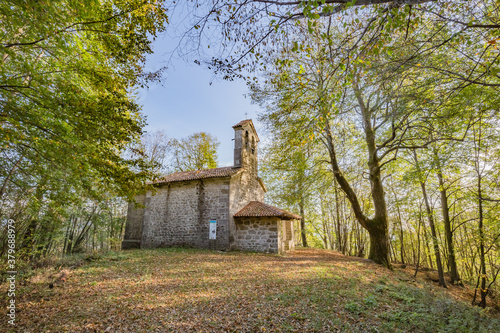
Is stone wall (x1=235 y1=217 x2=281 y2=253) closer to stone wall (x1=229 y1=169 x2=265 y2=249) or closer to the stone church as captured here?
the stone church

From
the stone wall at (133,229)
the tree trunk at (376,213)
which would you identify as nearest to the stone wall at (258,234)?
the tree trunk at (376,213)

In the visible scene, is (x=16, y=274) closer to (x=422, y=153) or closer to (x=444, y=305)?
(x=444, y=305)

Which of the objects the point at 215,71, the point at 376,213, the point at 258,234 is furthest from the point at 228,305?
the point at 376,213

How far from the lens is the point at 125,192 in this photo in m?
5.80

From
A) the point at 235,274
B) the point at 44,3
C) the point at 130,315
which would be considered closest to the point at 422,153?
the point at 235,274

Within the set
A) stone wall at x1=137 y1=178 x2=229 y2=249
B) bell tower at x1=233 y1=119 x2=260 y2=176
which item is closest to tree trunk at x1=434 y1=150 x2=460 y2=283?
bell tower at x1=233 y1=119 x2=260 y2=176

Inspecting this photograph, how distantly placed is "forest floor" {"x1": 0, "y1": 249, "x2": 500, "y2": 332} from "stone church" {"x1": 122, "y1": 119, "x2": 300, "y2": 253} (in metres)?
5.54

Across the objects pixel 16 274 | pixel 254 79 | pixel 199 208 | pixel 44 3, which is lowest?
pixel 16 274

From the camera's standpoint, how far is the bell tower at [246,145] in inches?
580

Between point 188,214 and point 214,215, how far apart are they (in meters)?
1.85

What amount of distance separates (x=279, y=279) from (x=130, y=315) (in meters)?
4.06

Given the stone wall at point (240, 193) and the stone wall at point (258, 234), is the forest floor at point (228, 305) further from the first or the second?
the stone wall at point (240, 193)

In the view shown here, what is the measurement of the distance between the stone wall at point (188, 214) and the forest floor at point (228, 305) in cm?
583

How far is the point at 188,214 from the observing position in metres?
13.8
